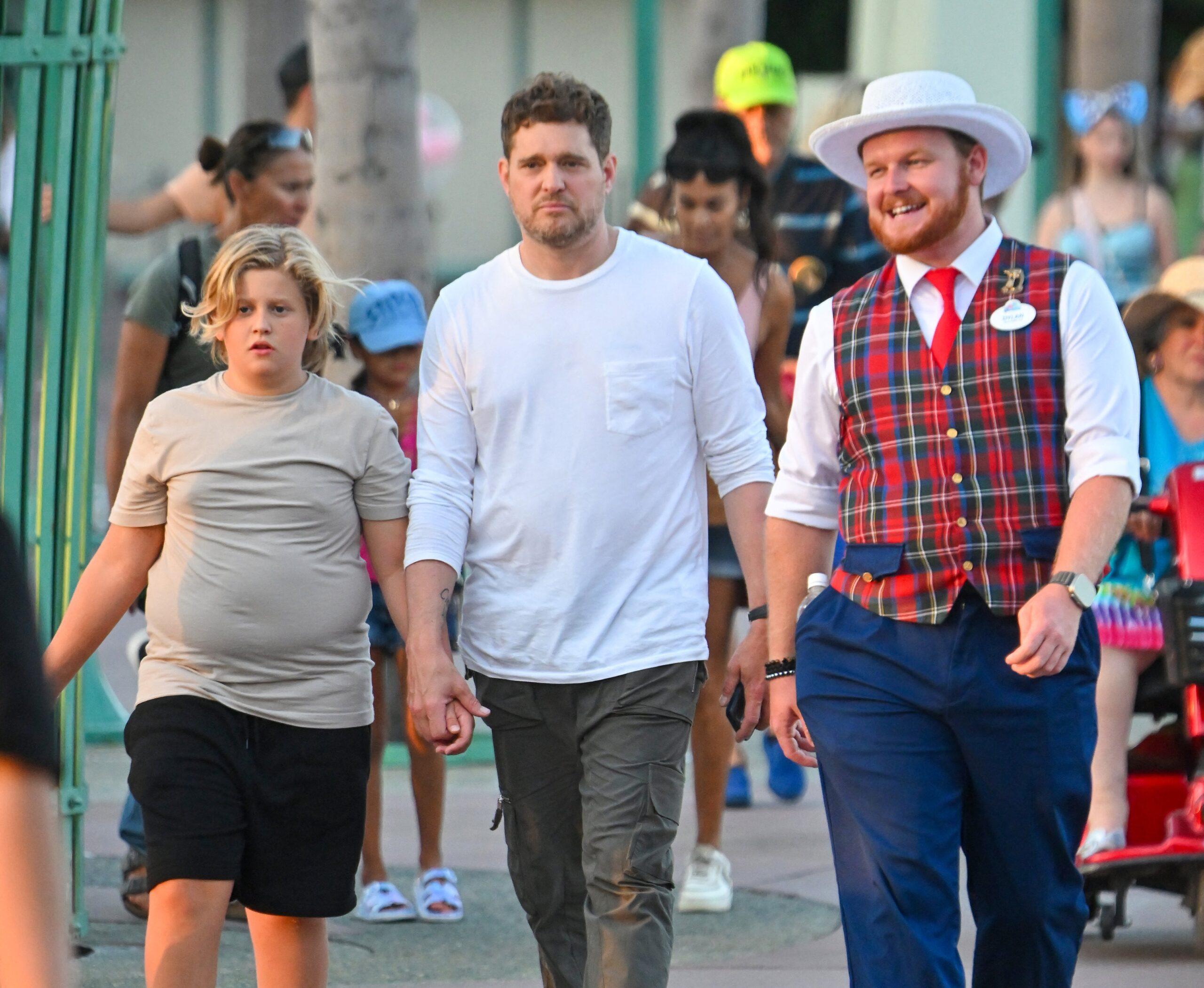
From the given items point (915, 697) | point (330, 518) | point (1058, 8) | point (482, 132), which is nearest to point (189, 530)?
point (330, 518)

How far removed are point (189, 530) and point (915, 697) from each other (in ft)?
5.13

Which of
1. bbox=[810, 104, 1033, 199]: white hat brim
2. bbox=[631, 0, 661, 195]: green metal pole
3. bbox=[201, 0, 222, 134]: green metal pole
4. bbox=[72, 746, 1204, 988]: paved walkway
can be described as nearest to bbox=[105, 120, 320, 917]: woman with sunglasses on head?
bbox=[72, 746, 1204, 988]: paved walkway

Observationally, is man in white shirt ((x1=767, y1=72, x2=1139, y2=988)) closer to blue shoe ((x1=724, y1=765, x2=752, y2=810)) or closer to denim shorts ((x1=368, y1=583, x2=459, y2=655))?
denim shorts ((x1=368, y1=583, x2=459, y2=655))

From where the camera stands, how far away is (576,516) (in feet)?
15.2

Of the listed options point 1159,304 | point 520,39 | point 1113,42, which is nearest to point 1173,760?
point 1159,304

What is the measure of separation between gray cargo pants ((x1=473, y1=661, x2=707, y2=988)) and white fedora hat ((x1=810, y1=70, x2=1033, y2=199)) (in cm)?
118

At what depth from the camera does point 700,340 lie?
15.6 feet

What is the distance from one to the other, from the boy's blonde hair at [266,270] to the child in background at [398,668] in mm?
1334

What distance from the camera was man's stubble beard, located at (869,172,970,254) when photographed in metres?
4.34

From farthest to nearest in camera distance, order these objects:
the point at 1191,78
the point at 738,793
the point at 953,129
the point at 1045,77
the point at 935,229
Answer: the point at 1045,77
the point at 1191,78
the point at 738,793
the point at 953,129
the point at 935,229

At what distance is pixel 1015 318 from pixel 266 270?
5.40 ft

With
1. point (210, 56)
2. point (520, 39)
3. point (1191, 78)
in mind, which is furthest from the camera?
point (210, 56)

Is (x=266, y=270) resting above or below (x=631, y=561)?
above

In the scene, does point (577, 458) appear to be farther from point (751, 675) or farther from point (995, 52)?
point (995, 52)
